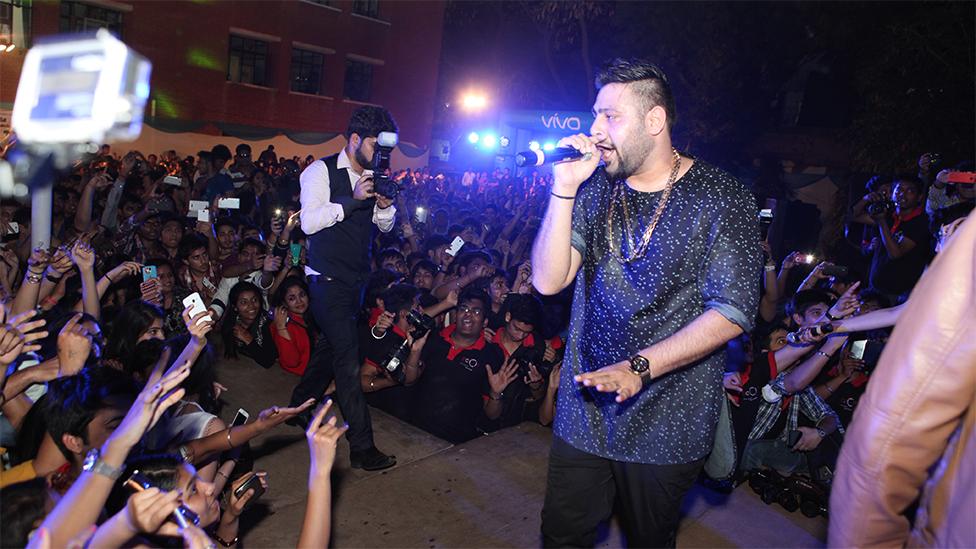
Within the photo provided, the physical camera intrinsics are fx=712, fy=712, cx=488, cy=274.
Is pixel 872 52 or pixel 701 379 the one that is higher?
pixel 872 52

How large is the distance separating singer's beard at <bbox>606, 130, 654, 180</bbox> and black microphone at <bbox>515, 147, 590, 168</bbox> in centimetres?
10

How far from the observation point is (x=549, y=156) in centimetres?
221

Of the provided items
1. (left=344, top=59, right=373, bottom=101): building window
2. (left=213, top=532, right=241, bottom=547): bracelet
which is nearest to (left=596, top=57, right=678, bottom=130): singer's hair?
(left=213, top=532, right=241, bottom=547): bracelet

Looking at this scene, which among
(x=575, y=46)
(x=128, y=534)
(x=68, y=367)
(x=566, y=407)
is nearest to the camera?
(x=128, y=534)

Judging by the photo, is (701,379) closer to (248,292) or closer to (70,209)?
(248,292)

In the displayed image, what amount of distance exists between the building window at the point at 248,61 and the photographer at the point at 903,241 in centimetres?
1957

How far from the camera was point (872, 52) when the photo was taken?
15.1 m

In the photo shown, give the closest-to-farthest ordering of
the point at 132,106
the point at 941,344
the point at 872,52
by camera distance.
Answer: the point at 941,344
the point at 132,106
the point at 872,52

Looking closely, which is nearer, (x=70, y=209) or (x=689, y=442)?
(x=689, y=442)

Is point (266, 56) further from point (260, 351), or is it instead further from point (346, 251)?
point (346, 251)

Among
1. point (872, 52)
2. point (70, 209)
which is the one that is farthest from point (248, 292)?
point (872, 52)

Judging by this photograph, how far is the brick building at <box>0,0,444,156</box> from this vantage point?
1847 centimetres

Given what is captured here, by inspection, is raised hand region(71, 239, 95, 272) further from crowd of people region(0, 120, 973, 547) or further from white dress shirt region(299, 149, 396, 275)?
white dress shirt region(299, 149, 396, 275)

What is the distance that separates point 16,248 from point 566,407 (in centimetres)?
597
